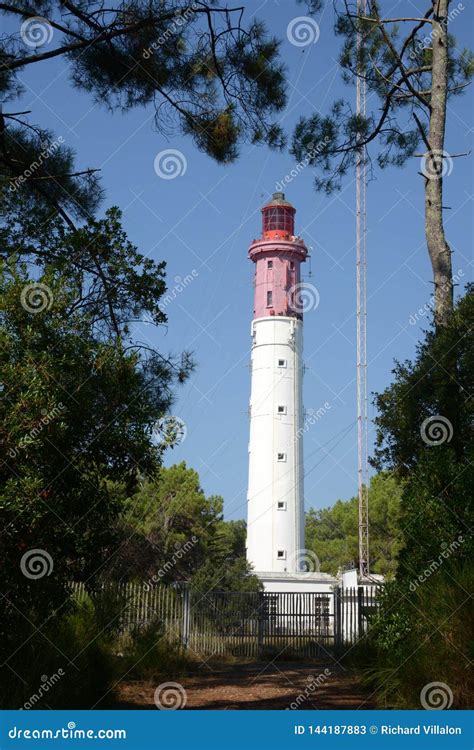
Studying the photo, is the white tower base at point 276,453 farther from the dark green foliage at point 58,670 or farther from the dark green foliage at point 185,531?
the dark green foliage at point 58,670

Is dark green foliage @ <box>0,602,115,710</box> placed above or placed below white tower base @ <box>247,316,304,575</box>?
below

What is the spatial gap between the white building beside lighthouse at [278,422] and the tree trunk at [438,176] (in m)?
25.4

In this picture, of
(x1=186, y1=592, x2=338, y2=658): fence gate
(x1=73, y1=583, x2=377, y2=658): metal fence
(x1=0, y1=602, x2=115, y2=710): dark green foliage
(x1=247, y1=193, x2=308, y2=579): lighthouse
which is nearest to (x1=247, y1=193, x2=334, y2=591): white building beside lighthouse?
(x1=247, y1=193, x2=308, y2=579): lighthouse

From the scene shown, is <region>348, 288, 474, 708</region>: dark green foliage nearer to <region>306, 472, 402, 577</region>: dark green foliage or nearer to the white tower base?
the white tower base

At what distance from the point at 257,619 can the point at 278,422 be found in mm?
18181

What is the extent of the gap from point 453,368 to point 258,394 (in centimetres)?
2775

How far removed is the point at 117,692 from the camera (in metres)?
9.60

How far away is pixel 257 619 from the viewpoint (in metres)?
21.1

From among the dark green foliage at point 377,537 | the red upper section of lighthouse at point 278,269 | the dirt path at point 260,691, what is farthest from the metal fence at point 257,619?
the red upper section of lighthouse at point 278,269

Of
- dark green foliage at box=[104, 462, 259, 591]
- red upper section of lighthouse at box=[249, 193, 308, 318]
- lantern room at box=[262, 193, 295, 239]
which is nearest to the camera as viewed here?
dark green foliage at box=[104, 462, 259, 591]

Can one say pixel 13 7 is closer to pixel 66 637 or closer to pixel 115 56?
pixel 115 56

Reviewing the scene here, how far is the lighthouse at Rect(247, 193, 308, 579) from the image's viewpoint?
38.2 metres

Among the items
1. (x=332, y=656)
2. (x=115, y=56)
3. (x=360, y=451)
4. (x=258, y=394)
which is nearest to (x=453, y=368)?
(x=115, y=56)

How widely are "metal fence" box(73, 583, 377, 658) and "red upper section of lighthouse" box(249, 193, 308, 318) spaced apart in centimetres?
2004
